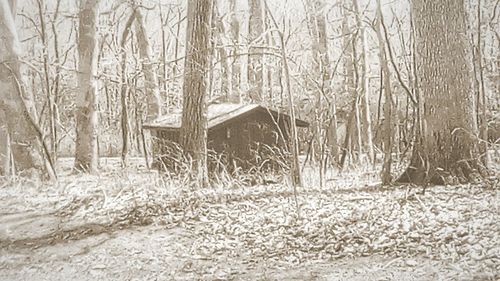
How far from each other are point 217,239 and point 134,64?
2.25 meters

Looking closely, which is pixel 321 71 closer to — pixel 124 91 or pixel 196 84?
pixel 196 84

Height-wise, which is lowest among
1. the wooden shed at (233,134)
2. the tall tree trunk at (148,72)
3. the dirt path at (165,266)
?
the dirt path at (165,266)

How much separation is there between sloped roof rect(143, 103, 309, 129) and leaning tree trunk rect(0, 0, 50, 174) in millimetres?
1309

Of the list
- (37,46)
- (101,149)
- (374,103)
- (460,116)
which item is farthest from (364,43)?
(37,46)

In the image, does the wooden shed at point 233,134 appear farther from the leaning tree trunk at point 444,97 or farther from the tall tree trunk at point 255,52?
the leaning tree trunk at point 444,97

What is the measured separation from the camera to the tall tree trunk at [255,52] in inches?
203

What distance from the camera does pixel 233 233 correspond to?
3143 millimetres

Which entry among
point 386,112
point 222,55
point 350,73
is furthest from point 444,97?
point 350,73

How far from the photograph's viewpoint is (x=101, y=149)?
4.13 m

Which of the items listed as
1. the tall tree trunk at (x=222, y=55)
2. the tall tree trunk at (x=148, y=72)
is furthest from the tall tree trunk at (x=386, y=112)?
the tall tree trunk at (x=148, y=72)

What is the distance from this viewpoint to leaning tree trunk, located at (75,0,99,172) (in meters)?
3.93

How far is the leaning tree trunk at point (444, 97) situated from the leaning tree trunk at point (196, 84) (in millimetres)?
1908

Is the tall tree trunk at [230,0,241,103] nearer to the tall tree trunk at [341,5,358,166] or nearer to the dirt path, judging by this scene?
the tall tree trunk at [341,5,358,166]

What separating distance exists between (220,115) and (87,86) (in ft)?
4.99
